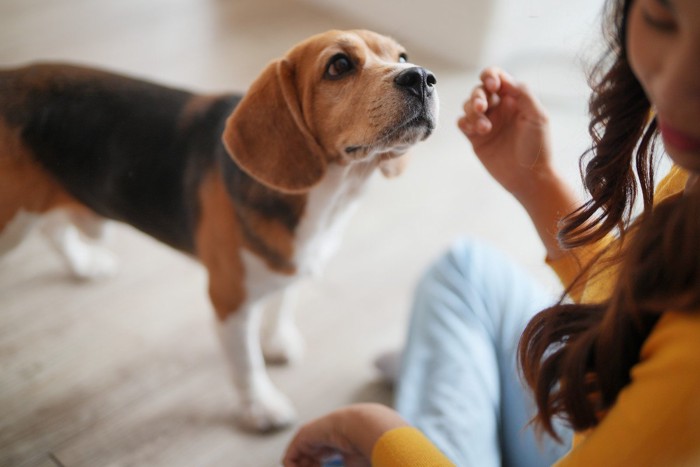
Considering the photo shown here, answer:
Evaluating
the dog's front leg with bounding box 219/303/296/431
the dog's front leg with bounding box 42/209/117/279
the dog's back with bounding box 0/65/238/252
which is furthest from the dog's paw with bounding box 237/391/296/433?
the dog's front leg with bounding box 42/209/117/279

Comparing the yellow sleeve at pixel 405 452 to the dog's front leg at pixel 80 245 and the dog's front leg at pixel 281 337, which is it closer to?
the dog's front leg at pixel 281 337

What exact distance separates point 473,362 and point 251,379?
0.49m

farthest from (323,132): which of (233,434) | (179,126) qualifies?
(233,434)

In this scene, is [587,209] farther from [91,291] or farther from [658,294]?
[91,291]

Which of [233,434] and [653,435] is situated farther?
[233,434]

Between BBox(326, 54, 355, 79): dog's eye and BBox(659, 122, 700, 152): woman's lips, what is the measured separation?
513 millimetres

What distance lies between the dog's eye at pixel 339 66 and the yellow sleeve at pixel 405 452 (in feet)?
1.86

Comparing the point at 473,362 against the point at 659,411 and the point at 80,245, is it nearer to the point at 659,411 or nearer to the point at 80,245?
the point at 659,411

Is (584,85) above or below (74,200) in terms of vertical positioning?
above

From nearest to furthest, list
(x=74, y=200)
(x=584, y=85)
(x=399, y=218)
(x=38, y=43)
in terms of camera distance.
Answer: (x=584, y=85) < (x=74, y=200) < (x=399, y=218) < (x=38, y=43)

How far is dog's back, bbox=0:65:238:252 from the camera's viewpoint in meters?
1.17

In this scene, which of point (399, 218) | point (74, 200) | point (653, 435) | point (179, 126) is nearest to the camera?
point (653, 435)

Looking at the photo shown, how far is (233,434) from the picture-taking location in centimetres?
135

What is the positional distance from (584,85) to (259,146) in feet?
1.68
